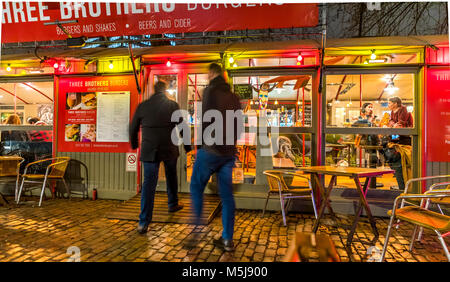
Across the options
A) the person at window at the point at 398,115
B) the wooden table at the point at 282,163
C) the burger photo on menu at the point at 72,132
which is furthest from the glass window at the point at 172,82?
the person at window at the point at 398,115

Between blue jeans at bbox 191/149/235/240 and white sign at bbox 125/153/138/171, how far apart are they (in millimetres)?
3046

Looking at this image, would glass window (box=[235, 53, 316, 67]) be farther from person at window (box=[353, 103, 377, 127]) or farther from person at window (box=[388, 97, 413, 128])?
person at window (box=[388, 97, 413, 128])

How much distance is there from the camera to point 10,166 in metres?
5.69

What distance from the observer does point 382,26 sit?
25.4 feet

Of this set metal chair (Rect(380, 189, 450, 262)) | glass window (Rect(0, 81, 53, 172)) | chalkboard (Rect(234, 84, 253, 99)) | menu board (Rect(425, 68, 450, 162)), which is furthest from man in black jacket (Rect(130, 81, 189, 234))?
menu board (Rect(425, 68, 450, 162))

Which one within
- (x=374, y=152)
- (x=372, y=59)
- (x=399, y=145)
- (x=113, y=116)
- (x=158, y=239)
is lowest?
(x=158, y=239)

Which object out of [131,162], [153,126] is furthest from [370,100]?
[131,162]

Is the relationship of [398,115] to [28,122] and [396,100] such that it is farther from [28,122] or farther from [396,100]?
[28,122]

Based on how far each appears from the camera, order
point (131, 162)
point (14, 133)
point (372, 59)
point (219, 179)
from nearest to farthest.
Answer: point (219, 179)
point (372, 59)
point (131, 162)
point (14, 133)

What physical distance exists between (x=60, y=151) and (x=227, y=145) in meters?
4.96

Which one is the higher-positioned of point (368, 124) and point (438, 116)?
point (438, 116)

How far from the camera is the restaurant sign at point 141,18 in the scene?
4745 millimetres

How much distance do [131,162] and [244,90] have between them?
2898 mm

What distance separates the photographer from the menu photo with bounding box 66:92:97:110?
6062mm
